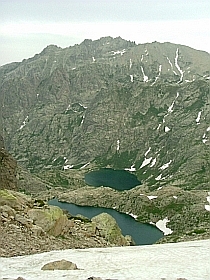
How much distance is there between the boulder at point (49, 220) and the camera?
36.6 metres

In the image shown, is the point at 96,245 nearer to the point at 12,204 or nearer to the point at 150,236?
the point at 12,204

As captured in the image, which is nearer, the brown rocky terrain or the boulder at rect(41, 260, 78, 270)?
the boulder at rect(41, 260, 78, 270)

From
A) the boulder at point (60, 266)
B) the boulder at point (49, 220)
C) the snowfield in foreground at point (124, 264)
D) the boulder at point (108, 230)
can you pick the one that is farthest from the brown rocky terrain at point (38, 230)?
the boulder at point (60, 266)

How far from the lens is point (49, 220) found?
37.1 meters

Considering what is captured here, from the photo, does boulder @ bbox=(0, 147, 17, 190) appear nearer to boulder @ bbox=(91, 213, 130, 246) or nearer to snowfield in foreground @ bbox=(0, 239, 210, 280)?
boulder @ bbox=(91, 213, 130, 246)

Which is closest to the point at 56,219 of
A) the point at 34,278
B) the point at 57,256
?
the point at 57,256

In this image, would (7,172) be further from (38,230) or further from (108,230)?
(38,230)

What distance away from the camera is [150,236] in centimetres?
17700

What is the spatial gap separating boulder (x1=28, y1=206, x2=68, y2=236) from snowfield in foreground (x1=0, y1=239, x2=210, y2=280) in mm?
5276

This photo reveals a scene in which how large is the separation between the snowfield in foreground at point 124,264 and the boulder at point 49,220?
17.3ft

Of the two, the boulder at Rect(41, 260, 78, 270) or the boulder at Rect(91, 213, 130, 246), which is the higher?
the boulder at Rect(41, 260, 78, 270)

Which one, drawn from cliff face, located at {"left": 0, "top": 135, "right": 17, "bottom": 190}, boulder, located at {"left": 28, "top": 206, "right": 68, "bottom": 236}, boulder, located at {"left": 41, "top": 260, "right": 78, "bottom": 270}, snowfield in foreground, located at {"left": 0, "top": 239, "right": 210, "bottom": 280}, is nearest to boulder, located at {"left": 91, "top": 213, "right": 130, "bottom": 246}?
boulder, located at {"left": 28, "top": 206, "right": 68, "bottom": 236}

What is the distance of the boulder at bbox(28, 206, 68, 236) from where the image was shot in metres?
36.6

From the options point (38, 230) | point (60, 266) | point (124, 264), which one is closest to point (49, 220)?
point (38, 230)
